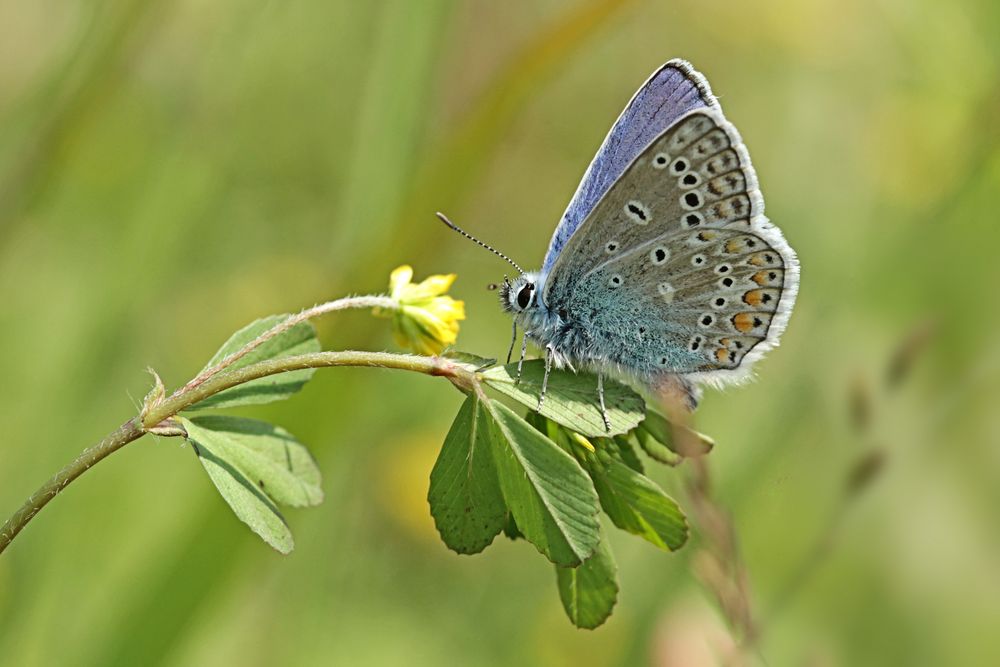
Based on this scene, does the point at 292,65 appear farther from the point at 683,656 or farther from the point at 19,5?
the point at 683,656

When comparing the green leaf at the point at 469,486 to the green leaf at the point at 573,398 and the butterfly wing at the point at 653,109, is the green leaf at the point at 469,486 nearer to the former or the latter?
the green leaf at the point at 573,398

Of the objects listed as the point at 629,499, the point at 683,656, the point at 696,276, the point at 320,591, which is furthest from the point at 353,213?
the point at 629,499

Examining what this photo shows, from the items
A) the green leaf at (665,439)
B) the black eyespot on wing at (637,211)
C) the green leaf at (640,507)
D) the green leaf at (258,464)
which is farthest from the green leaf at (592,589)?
the black eyespot on wing at (637,211)

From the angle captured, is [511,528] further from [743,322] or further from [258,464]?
[743,322]

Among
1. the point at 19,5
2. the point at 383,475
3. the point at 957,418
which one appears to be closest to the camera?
the point at 957,418

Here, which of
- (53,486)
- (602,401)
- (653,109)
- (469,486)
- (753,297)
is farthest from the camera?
(753,297)

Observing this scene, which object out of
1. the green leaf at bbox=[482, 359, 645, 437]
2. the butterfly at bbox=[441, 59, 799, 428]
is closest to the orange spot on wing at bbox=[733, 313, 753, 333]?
the butterfly at bbox=[441, 59, 799, 428]

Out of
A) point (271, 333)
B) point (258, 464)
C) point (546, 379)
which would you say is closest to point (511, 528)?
point (546, 379)
